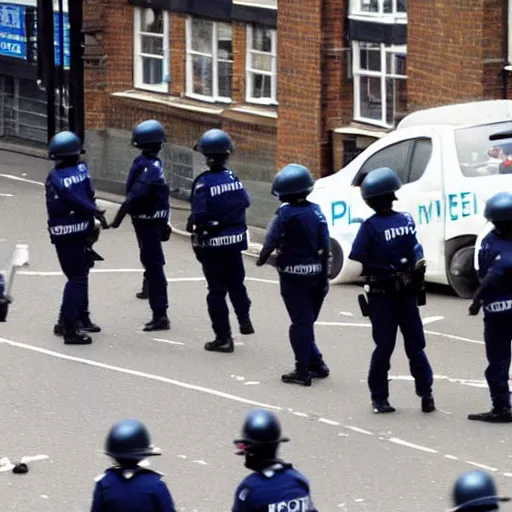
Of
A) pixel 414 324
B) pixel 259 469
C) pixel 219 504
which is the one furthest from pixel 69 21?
pixel 259 469

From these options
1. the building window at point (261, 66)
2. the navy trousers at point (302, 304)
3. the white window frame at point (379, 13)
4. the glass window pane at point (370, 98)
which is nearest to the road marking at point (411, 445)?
the navy trousers at point (302, 304)

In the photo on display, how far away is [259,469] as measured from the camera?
23.0 feet

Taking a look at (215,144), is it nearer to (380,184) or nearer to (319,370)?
(319,370)

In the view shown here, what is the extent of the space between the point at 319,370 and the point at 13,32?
17.2 meters

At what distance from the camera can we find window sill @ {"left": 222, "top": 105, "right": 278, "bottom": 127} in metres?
22.8

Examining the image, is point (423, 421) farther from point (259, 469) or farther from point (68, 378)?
point (259, 469)

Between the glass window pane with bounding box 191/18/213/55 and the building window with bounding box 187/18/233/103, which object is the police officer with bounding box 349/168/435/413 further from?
the glass window pane with bounding box 191/18/213/55

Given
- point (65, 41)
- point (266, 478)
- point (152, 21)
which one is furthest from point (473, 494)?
point (65, 41)

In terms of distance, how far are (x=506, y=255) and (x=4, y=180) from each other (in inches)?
598

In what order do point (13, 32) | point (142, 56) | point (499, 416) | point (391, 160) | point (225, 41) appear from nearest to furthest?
1. point (499, 416)
2. point (391, 160)
3. point (225, 41)
4. point (142, 56)
5. point (13, 32)

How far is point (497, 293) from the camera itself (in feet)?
37.3

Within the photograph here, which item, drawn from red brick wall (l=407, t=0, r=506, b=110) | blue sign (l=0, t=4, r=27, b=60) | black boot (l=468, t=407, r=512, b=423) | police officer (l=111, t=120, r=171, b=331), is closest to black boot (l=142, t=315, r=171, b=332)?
police officer (l=111, t=120, r=171, b=331)

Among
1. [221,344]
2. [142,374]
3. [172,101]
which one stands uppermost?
[172,101]

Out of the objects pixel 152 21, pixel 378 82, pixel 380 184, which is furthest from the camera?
pixel 152 21
